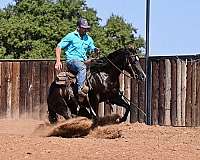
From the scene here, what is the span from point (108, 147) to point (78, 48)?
13.1ft

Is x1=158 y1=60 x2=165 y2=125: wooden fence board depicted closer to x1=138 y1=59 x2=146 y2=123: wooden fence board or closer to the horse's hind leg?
x1=138 y1=59 x2=146 y2=123: wooden fence board

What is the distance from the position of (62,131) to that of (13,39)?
133 ft

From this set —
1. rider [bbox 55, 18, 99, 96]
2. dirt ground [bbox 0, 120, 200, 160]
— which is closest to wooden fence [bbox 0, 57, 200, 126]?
dirt ground [bbox 0, 120, 200, 160]

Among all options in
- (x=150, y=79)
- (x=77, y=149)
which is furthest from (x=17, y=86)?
(x=77, y=149)

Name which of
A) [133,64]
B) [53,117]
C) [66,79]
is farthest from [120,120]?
[66,79]

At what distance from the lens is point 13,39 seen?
53.4 metres

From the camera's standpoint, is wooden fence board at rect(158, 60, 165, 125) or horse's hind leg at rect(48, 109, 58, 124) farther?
wooden fence board at rect(158, 60, 165, 125)

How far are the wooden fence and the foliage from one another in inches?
1207

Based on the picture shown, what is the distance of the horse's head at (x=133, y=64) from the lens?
565 inches

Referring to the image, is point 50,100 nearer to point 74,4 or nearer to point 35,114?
point 35,114

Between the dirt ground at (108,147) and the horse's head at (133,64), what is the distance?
5.08 feet

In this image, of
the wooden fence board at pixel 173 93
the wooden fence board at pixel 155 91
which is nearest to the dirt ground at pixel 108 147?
the wooden fence board at pixel 173 93

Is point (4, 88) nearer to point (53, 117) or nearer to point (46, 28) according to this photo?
point (53, 117)

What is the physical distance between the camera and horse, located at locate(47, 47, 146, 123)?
46.2 ft
